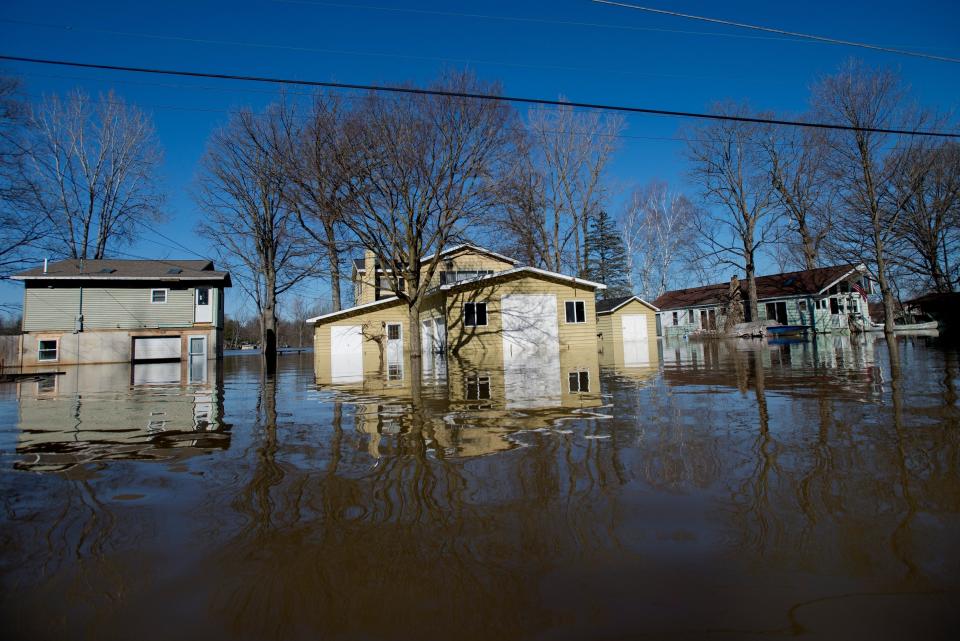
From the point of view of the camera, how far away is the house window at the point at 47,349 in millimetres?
24719

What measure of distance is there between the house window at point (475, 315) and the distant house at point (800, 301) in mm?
23482

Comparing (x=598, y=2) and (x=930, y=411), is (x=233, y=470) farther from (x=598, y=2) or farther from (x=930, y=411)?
(x=598, y=2)

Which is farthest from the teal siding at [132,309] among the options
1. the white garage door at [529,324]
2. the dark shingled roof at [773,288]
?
the dark shingled roof at [773,288]

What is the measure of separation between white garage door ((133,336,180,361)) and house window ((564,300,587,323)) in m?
19.9

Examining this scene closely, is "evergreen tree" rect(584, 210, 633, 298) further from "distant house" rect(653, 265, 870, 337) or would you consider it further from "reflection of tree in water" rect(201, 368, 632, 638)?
"reflection of tree in water" rect(201, 368, 632, 638)

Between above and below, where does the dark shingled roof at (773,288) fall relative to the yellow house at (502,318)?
above

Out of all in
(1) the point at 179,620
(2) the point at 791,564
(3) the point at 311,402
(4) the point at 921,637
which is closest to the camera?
(4) the point at 921,637

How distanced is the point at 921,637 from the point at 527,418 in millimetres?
4025

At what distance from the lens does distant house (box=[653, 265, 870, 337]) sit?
3750cm

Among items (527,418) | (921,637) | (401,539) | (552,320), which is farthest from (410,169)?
(921,637)

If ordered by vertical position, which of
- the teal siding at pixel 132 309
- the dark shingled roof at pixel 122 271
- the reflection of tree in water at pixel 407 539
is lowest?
the reflection of tree in water at pixel 407 539

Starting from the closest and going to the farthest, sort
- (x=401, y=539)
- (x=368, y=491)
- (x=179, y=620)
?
(x=179, y=620) → (x=401, y=539) → (x=368, y=491)

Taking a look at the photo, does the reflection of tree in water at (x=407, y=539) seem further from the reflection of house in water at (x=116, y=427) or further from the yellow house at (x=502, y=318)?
the yellow house at (x=502, y=318)

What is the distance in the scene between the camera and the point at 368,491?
10.6 feet
